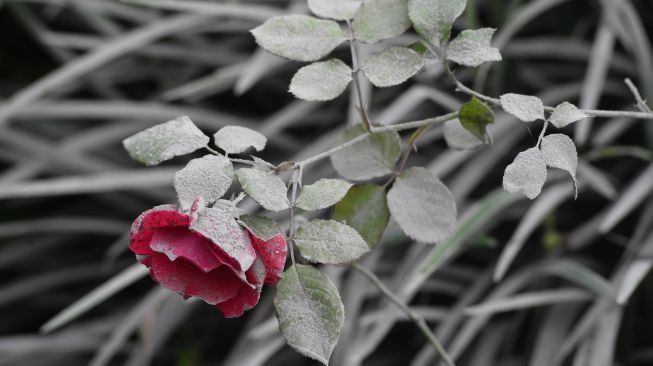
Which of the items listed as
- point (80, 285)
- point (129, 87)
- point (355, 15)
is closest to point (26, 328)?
point (80, 285)

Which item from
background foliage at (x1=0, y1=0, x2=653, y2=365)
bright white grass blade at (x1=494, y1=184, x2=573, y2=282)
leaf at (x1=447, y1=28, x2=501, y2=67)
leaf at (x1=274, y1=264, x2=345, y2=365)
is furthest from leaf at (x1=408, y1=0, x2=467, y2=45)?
bright white grass blade at (x1=494, y1=184, x2=573, y2=282)

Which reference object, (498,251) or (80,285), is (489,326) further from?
(80,285)

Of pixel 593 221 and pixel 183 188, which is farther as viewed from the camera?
pixel 593 221

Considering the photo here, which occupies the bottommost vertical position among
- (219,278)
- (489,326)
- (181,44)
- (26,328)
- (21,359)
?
(26,328)

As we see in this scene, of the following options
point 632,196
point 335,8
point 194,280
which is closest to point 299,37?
point 335,8

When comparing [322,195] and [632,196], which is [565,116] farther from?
[632,196]

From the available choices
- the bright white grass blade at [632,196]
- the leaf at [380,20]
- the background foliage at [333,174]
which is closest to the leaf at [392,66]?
the leaf at [380,20]

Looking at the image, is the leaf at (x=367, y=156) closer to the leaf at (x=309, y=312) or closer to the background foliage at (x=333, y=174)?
the leaf at (x=309, y=312)
